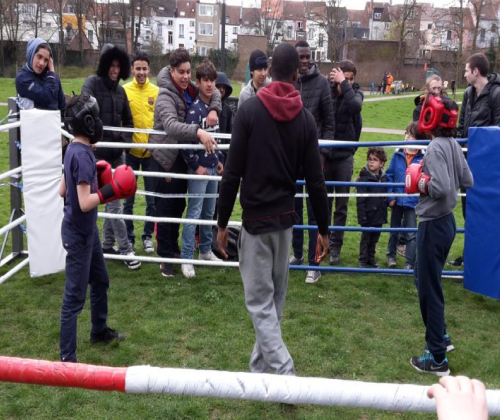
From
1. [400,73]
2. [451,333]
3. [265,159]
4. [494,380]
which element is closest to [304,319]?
[451,333]

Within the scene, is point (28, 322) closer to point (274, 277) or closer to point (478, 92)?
point (274, 277)

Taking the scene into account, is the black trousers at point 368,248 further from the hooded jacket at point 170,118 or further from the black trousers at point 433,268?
the black trousers at point 433,268

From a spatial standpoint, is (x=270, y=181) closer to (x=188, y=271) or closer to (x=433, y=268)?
(x=433, y=268)

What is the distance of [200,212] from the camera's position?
6.10 meters

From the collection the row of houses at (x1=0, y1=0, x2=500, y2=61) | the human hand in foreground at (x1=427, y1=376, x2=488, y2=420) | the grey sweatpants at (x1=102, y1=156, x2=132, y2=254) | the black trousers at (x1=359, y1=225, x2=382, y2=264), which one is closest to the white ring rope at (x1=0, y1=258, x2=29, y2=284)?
the grey sweatpants at (x1=102, y1=156, x2=132, y2=254)

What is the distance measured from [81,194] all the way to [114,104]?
2543 millimetres

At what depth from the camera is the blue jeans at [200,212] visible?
600 cm

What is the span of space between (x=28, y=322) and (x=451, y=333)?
3.50 metres

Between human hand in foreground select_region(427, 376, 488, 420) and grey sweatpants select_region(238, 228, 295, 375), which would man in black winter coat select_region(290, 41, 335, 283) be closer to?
grey sweatpants select_region(238, 228, 295, 375)

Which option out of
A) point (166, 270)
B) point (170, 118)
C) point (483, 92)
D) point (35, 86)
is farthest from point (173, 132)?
point (483, 92)

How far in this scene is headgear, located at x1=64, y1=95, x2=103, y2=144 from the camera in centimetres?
388

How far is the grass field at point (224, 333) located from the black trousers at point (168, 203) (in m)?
0.29

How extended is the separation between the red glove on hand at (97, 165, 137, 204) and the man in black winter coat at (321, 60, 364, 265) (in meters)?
2.85

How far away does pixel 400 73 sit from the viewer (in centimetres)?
5566
